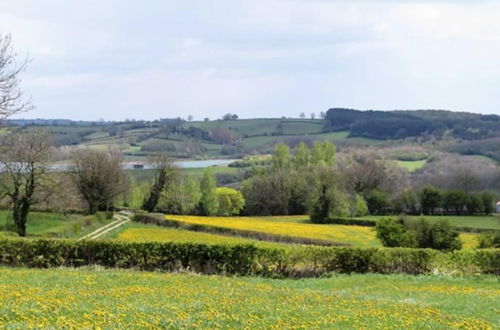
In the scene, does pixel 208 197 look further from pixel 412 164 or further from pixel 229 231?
pixel 412 164

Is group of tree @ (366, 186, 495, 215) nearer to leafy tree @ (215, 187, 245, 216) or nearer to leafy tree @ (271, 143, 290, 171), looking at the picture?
leafy tree @ (271, 143, 290, 171)

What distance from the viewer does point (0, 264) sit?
78.5 feet

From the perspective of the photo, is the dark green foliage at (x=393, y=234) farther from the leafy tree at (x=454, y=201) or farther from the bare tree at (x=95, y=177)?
the leafy tree at (x=454, y=201)

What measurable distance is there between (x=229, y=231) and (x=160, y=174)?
108ft

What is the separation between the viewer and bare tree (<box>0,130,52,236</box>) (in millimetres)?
44031

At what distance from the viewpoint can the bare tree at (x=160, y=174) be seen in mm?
81000

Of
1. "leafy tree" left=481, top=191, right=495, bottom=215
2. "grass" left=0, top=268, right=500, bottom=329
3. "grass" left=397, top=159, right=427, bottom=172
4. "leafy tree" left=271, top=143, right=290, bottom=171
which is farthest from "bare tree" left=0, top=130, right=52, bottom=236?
"grass" left=397, top=159, right=427, bottom=172

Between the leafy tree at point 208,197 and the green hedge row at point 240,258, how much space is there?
2598 inches

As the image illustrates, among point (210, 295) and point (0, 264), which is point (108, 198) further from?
point (210, 295)

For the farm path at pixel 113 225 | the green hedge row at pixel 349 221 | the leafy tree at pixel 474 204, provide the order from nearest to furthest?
the farm path at pixel 113 225 < the green hedge row at pixel 349 221 < the leafy tree at pixel 474 204

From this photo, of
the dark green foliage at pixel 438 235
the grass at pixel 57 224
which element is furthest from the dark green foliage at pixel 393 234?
the grass at pixel 57 224

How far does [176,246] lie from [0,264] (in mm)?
7802

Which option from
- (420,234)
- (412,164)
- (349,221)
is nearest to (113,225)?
(420,234)

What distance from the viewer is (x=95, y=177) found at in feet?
226
